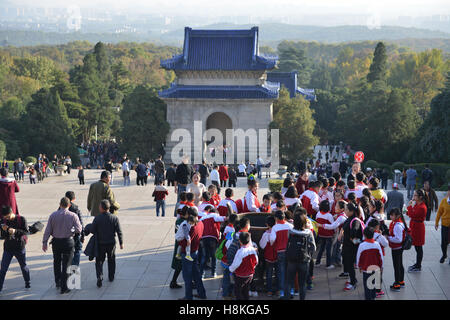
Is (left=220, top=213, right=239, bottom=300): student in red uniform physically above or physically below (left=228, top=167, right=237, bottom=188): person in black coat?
above

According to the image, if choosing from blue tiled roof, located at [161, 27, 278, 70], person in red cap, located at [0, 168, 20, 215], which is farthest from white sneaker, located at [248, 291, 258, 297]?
blue tiled roof, located at [161, 27, 278, 70]

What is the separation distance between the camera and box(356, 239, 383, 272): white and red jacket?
8625mm

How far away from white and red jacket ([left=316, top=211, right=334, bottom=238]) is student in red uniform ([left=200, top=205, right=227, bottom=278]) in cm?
184

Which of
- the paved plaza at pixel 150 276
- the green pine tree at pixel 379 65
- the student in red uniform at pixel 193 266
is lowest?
the paved plaza at pixel 150 276

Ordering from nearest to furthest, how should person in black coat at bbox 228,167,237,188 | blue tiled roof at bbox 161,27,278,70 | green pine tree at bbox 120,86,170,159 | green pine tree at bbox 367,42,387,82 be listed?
person in black coat at bbox 228,167,237,188
green pine tree at bbox 120,86,170,159
blue tiled roof at bbox 161,27,278,70
green pine tree at bbox 367,42,387,82

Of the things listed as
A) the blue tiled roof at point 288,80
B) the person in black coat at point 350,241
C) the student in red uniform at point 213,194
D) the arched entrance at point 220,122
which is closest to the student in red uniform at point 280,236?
the person in black coat at point 350,241

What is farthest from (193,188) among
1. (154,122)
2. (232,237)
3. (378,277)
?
(154,122)

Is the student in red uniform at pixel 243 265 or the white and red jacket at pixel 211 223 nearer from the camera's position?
the student in red uniform at pixel 243 265

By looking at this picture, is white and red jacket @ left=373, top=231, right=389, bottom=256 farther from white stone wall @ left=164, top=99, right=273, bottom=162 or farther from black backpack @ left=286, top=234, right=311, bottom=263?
white stone wall @ left=164, top=99, right=273, bottom=162

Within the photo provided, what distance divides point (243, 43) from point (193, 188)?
3037 centimetres

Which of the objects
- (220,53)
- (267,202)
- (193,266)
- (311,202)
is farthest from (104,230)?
(220,53)

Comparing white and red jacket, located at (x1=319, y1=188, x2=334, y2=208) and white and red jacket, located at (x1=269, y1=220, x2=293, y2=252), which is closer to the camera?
white and red jacket, located at (x1=269, y1=220, x2=293, y2=252)

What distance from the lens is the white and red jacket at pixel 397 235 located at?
9375 millimetres

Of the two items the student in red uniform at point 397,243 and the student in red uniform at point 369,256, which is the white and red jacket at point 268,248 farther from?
the student in red uniform at point 397,243
